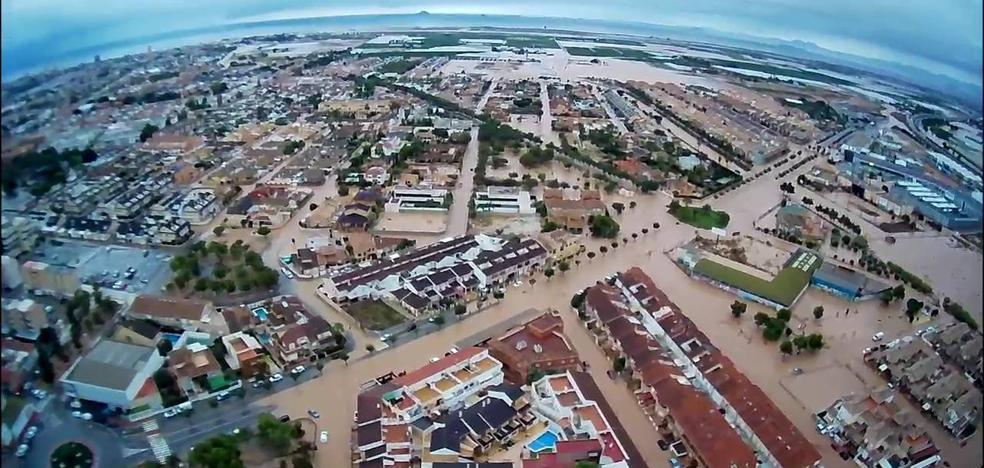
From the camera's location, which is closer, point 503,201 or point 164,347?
point 164,347

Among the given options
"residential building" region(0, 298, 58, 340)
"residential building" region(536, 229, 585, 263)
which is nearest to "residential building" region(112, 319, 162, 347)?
"residential building" region(0, 298, 58, 340)

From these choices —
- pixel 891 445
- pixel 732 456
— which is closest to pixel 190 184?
pixel 732 456

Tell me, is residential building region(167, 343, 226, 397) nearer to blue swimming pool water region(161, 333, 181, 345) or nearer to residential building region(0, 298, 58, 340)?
blue swimming pool water region(161, 333, 181, 345)

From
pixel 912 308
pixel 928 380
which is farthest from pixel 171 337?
pixel 912 308

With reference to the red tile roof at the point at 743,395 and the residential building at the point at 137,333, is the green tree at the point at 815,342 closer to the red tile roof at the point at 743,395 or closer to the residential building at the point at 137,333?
the red tile roof at the point at 743,395

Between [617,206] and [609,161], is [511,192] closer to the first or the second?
[617,206]

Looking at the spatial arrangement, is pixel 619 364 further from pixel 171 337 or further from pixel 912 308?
pixel 171 337

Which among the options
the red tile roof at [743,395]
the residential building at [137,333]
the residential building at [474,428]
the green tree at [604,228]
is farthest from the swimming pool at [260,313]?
the green tree at [604,228]
